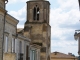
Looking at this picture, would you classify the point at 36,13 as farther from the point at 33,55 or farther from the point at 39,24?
the point at 33,55

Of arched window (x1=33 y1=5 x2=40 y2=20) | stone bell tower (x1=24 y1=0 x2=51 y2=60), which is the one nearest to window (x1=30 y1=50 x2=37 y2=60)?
stone bell tower (x1=24 y1=0 x2=51 y2=60)

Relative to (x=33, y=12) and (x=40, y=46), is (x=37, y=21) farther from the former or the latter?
(x=40, y=46)

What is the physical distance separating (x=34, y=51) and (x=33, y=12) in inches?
408

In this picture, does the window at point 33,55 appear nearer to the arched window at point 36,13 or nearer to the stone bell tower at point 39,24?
the stone bell tower at point 39,24

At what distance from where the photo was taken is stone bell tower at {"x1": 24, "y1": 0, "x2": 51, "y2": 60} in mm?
53438

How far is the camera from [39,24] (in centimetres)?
5422

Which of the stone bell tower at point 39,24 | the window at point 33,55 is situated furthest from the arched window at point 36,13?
the window at point 33,55

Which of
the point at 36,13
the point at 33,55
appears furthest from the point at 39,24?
the point at 33,55

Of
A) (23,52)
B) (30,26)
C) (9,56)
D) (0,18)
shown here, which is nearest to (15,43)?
(23,52)

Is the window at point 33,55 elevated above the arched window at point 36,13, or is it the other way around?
the arched window at point 36,13

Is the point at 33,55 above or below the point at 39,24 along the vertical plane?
below

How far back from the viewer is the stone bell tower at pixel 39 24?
53438 millimetres

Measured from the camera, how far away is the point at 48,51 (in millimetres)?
54938

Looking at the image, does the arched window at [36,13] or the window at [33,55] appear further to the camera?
the arched window at [36,13]
